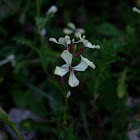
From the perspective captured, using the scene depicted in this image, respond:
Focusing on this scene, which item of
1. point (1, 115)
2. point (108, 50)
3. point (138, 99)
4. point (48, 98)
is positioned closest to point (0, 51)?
point (48, 98)

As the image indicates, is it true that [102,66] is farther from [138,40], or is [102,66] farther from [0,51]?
[0,51]

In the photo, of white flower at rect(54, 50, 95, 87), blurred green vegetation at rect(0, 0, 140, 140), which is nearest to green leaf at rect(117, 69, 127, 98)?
blurred green vegetation at rect(0, 0, 140, 140)

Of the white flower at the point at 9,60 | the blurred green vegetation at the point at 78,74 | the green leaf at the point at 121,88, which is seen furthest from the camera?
the white flower at the point at 9,60

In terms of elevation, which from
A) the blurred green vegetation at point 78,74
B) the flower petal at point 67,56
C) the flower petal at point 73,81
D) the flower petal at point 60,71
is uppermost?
the flower petal at point 67,56

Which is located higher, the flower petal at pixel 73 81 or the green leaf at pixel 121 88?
the flower petal at pixel 73 81

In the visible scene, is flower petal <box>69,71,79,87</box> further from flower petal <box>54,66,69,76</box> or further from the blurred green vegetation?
the blurred green vegetation

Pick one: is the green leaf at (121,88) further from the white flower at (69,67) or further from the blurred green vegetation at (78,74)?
the white flower at (69,67)

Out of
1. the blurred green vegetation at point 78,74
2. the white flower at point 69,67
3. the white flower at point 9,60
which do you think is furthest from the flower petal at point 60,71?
the white flower at point 9,60

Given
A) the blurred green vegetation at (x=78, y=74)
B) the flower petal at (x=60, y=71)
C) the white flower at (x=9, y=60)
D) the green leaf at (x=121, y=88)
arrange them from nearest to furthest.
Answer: the flower petal at (x=60, y=71) → the blurred green vegetation at (x=78, y=74) → the green leaf at (x=121, y=88) → the white flower at (x=9, y=60)

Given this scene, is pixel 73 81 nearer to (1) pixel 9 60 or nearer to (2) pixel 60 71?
(2) pixel 60 71
